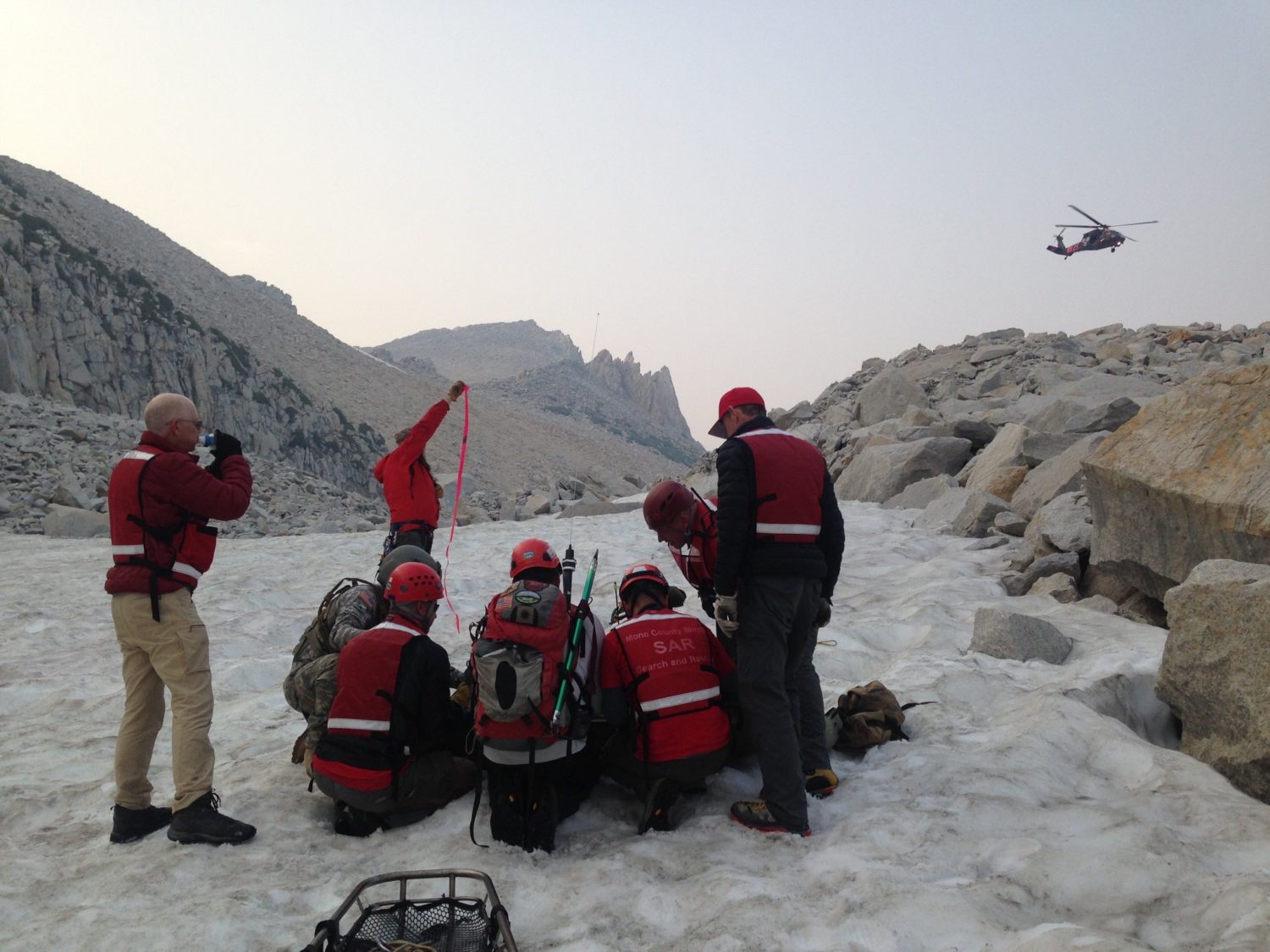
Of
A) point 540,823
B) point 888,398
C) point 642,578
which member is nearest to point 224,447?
point 642,578

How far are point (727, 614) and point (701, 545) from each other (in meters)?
0.59

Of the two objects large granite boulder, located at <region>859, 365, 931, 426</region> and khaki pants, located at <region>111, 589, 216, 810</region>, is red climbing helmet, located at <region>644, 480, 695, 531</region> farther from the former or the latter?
large granite boulder, located at <region>859, 365, 931, 426</region>

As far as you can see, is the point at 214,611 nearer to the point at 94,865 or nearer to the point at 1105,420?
the point at 94,865

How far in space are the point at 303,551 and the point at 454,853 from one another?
11.9 metres

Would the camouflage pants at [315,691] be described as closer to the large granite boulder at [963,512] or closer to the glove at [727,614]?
the glove at [727,614]

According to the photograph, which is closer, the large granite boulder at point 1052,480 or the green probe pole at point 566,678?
the green probe pole at point 566,678

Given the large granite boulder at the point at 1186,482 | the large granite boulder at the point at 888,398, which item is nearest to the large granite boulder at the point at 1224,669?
the large granite boulder at the point at 1186,482

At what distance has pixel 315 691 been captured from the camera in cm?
515

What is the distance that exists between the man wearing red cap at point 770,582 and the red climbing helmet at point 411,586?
5.73 ft

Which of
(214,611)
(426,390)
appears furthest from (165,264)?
(214,611)

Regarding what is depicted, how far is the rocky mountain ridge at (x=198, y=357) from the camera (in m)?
36.6

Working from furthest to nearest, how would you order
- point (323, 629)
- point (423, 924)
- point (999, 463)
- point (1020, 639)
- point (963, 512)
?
point (999, 463) < point (963, 512) < point (1020, 639) < point (323, 629) < point (423, 924)

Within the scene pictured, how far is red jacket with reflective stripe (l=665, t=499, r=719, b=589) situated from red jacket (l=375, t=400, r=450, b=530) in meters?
3.37

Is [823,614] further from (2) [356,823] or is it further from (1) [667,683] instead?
(2) [356,823]
